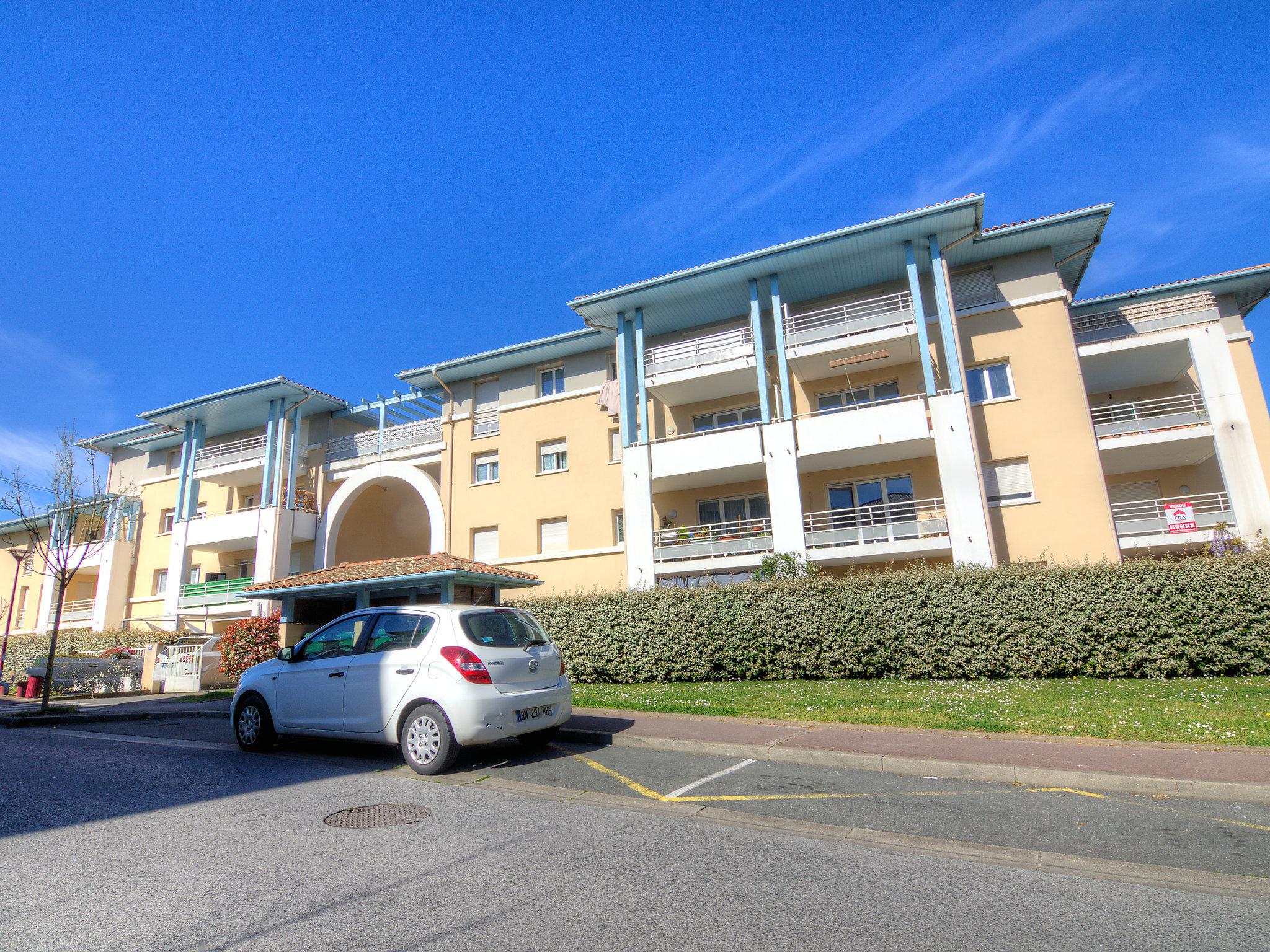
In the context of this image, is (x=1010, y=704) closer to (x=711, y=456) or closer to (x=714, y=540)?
(x=714, y=540)

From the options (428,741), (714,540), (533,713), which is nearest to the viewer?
(428,741)

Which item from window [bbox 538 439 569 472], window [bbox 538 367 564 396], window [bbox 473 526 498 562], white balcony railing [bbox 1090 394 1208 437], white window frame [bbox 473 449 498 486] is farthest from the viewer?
white window frame [bbox 473 449 498 486]

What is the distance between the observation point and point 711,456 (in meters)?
20.8

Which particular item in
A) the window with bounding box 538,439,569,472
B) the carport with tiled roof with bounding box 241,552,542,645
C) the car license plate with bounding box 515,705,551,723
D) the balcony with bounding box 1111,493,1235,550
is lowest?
the car license plate with bounding box 515,705,551,723

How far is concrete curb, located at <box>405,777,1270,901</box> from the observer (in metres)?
3.87

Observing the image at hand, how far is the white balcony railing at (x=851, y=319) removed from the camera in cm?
2002

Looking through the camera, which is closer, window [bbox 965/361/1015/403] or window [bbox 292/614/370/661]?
window [bbox 292/614/370/661]

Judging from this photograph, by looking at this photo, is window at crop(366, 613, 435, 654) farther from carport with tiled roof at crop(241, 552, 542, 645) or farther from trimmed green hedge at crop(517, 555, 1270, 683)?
trimmed green hedge at crop(517, 555, 1270, 683)

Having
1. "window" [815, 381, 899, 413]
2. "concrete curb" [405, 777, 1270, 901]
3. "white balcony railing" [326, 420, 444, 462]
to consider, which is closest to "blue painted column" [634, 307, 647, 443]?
"window" [815, 381, 899, 413]

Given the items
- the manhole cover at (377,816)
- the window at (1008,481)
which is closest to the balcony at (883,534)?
the window at (1008,481)

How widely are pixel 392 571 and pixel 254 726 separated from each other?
21.3 ft

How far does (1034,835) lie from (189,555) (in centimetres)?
3301

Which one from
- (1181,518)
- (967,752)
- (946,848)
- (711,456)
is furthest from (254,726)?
(1181,518)

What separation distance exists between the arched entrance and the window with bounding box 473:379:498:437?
9.20 feet
